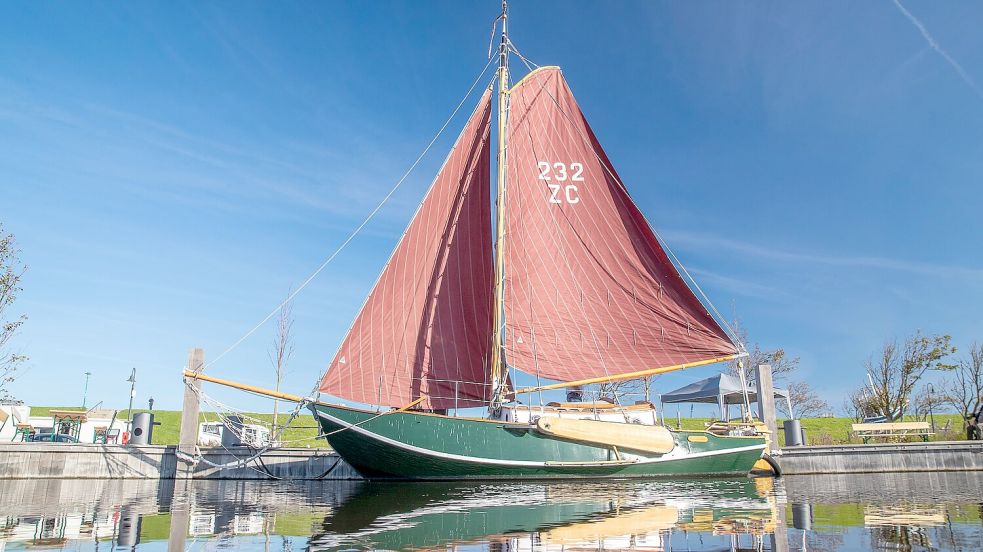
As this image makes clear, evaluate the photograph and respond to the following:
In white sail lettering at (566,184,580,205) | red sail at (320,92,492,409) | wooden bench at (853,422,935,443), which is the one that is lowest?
wooden bench at (853,422,935,443)

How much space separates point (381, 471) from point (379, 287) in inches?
231

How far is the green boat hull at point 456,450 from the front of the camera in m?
17.9

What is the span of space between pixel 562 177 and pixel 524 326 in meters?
6.17

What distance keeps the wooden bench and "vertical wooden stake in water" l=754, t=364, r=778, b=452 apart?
6.62m

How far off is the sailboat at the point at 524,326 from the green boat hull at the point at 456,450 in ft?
0.14

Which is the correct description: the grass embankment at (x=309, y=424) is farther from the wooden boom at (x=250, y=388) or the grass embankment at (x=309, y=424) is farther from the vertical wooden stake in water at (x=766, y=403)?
the wooden boom at (x=250, y=388)

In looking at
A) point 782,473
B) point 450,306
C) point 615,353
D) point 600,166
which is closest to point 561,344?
point 615,353

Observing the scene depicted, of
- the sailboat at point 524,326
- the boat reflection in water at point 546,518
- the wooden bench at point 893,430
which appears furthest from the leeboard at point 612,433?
the wooden bench at point 893,430

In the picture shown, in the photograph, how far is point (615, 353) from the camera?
832 inches

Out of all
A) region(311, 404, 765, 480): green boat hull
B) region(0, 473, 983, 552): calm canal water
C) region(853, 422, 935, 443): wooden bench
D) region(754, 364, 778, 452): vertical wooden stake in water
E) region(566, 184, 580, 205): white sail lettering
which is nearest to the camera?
region(0, 473, 983, 552): calm canal water

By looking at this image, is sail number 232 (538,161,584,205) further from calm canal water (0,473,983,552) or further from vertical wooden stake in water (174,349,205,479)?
vertical wooden stake in water (174,349,205,479)

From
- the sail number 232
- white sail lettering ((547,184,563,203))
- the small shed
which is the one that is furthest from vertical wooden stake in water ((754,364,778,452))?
white sail lettering ((547,184,563,203))

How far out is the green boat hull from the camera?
17.9 m

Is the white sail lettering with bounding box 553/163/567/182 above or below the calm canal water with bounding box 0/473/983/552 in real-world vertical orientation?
above
